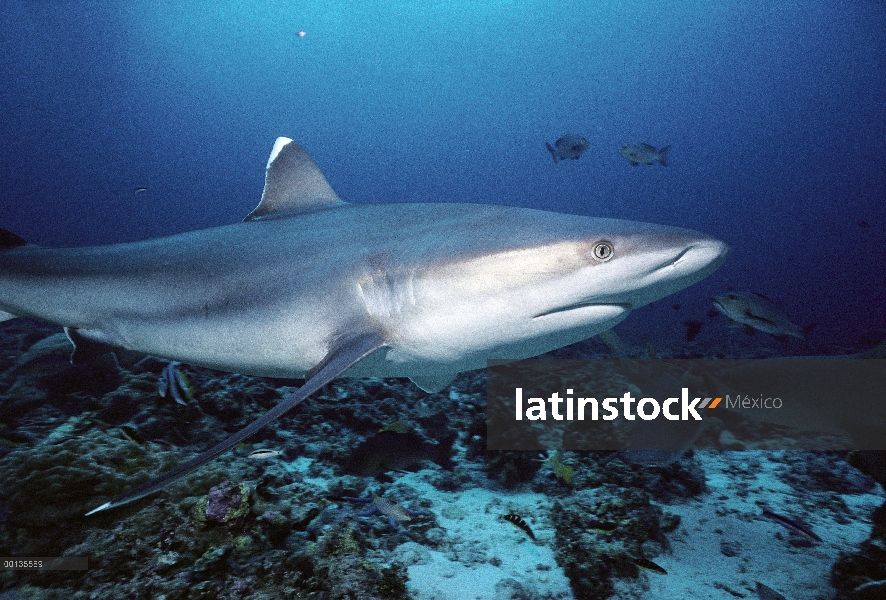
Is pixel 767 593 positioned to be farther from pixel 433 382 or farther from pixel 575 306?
pixel 433 382

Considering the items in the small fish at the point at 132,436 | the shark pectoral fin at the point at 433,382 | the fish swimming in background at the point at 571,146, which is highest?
the fish swimming in background at the point at 571,146

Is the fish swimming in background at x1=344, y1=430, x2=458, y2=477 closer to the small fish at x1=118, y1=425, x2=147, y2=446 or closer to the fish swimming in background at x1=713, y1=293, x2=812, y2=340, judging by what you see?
the small fish at x1=118, y1=425, x2=147, y2=446

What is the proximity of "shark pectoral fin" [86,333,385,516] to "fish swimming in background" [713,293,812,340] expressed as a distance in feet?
17.5

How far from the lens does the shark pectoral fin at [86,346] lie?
3102mm

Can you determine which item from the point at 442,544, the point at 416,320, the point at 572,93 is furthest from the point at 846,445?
the point at 572,93

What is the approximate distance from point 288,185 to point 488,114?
374 feet

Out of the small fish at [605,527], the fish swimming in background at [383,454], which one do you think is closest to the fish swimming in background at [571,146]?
the fish swimming in background at [383,454]

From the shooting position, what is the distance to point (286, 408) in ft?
5.93

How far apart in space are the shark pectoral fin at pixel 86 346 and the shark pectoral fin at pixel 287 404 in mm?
1547

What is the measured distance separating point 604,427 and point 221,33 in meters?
82.7

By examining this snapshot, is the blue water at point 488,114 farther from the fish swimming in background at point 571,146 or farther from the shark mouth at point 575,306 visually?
the shark mouth at point 575,306

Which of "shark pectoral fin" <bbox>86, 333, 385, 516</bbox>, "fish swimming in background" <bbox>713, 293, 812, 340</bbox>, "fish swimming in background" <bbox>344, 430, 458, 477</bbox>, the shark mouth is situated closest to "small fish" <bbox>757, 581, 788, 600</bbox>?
the shark mouth

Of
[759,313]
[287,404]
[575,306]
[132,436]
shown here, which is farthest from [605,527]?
[132,436]

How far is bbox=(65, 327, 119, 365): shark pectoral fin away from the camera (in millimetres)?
3102
